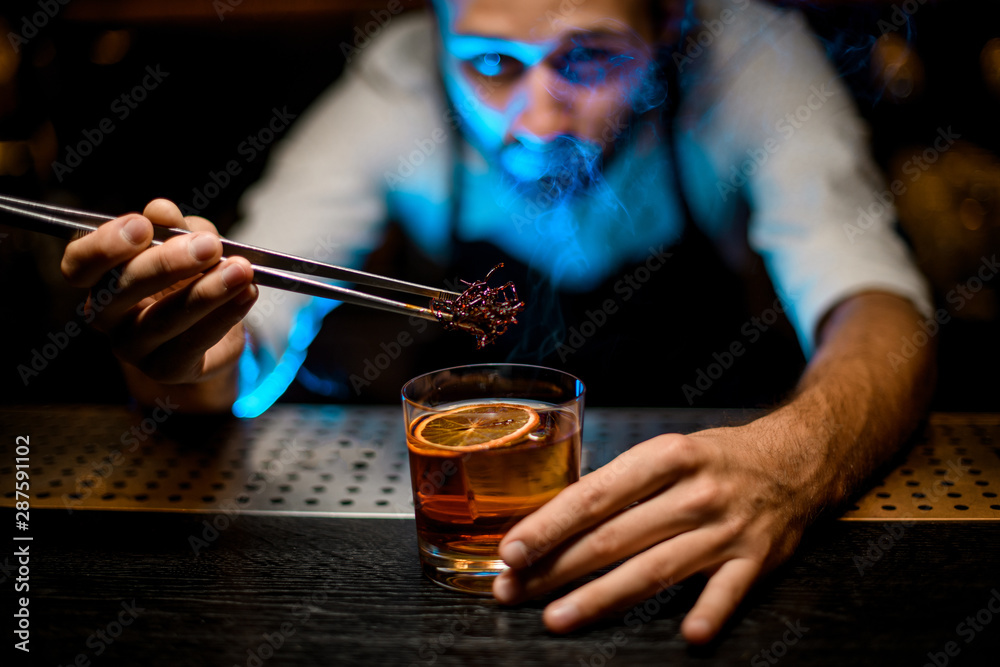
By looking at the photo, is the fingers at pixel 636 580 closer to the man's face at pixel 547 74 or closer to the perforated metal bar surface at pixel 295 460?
the perforated metal bar surface at pixel 295 460

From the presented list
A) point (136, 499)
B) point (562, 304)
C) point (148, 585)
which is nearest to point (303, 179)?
point (562, 304)

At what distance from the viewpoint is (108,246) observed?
1.21 metres

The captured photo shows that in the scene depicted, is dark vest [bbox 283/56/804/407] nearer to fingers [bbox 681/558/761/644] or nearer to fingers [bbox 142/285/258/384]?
fingers [bbox 142/285/258/384]

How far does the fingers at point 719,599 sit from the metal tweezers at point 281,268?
24.7 inches

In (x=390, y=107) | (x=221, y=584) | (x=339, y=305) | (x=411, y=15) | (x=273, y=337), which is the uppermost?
(x=411, y=15)

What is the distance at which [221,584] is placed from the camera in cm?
115

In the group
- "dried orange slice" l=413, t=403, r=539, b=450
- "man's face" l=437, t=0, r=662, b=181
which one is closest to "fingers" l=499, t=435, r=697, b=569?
"dried orange slice" l=413, t=403, r=539, b=450

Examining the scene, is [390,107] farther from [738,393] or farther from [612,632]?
[612,632]

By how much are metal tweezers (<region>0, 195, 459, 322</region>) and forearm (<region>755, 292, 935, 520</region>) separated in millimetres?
725

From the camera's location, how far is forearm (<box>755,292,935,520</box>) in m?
1.33

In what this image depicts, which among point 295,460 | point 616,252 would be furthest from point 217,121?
point 295,460

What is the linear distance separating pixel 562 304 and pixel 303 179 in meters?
1.16

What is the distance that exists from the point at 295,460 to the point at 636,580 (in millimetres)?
959

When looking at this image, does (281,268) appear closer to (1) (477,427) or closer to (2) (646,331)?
(1) (477,427)
